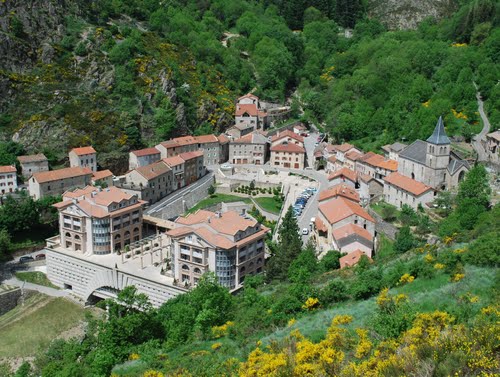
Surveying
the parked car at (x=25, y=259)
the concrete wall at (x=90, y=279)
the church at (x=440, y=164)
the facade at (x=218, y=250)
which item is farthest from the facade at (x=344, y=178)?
the parked car at (x=25, y=259)

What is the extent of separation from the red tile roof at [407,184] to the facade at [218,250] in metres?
13.0

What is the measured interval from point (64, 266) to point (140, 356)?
23427 millimetres

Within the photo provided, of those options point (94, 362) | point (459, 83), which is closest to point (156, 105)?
point (459, 83)

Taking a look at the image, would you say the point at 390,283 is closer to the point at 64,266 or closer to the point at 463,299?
the point at 463,299

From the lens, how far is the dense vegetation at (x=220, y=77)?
63.5 metres

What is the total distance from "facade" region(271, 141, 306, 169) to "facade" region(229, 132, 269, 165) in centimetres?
178

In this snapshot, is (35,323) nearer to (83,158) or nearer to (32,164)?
(32,164)

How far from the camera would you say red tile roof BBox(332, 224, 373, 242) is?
43.3 m

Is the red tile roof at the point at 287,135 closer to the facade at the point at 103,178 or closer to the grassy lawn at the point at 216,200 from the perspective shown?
the grassy lawn at the point at 216,200

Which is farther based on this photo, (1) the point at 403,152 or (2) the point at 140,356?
(1) the point at 403,152

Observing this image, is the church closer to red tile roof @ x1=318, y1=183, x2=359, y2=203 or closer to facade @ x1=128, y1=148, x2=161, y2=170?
red tile roof @ x1=318, y1=183, x2=359, y2=203

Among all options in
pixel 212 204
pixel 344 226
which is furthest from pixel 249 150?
pixel 344 226

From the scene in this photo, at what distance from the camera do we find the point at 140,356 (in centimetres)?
2725

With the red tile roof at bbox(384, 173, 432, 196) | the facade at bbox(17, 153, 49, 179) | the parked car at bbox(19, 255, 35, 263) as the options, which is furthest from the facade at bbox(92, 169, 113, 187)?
the red tile roof at bbox(384, 173, 432, 196)
